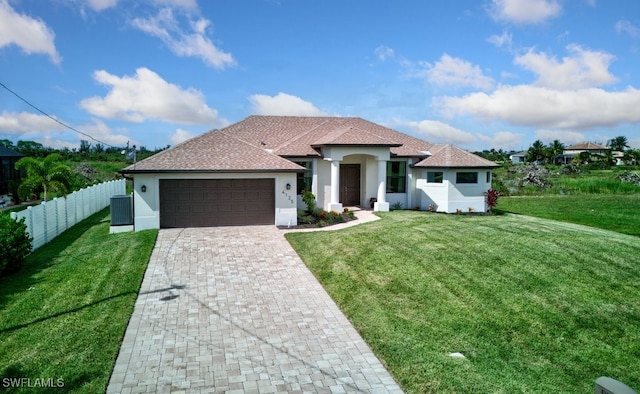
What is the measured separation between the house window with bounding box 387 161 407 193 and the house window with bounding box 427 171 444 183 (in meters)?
1.34

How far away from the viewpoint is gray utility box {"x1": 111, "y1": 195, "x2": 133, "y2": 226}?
17844 millimetres

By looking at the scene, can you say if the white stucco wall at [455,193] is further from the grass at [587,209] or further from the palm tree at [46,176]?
the palm tree at [46,176]

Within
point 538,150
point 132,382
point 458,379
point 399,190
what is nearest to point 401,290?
point 458,379

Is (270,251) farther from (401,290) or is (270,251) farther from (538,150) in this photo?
(538,150)

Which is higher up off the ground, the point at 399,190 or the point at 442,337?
the point at 399,190

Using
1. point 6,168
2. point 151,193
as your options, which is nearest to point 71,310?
point 151,193

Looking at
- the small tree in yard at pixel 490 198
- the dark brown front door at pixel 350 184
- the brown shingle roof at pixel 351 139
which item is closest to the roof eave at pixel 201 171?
the brown shingle roof at pixel 351 139

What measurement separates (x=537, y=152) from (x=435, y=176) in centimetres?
7930

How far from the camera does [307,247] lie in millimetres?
15125

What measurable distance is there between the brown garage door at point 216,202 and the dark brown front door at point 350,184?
565 centimetres

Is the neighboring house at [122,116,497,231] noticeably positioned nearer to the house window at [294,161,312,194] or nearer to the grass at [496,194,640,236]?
the house window at [294,161,312,194]

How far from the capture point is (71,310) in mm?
9219

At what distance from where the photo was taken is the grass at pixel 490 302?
23.0 ft

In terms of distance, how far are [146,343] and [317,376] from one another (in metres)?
3.25
